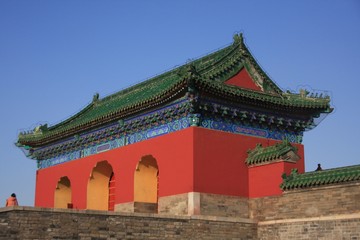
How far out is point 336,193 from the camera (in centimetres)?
1664

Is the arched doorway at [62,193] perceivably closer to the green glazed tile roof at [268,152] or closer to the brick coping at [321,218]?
the green glazed tile roof at [268,152]

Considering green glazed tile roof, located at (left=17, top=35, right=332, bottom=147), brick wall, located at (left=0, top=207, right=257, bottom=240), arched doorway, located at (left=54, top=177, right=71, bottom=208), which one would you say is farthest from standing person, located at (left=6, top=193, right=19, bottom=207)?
arched doorway, located at (left=54, top=177, right=71, bottom=208)

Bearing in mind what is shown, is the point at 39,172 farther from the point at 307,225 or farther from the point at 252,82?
the point at 307,225

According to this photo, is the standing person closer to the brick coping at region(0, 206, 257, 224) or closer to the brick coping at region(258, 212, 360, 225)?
the brick coping at region(0, 206, 257, 224)

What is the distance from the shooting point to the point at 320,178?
1711 centimetres

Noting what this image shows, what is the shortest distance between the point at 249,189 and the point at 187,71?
451 cm

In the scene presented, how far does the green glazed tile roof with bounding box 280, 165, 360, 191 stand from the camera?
1639 cm

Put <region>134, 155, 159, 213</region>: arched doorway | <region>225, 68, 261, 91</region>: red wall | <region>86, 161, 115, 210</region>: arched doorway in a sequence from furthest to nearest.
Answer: <region>86, 161, 115, 210</region>: arched doorway, <region>225, 68, 261, 91</region>: red wall, <region>134, 155, 159, 213</region>: arched doorway

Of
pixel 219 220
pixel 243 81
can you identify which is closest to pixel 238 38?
pixel 243 81

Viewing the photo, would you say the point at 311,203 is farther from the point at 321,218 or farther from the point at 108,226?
the point at 108,226

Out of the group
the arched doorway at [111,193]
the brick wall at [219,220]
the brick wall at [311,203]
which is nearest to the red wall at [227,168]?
the brick wall at [219,220]

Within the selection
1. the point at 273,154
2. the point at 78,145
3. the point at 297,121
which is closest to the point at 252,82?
the point at 297,121

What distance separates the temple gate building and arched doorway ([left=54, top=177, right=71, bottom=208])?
1.06 meters

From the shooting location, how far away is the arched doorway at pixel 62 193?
25.3 m
